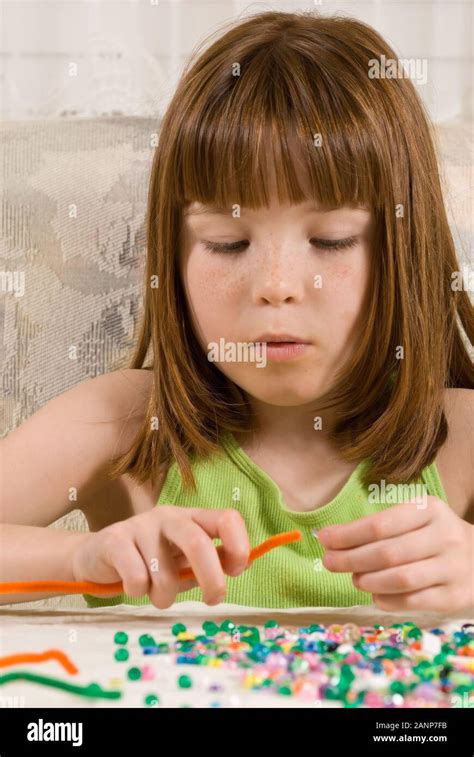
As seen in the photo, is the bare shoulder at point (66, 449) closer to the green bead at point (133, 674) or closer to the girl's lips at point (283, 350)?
the girl's lips at point (283, 350)

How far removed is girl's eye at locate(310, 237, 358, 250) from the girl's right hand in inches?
11.8

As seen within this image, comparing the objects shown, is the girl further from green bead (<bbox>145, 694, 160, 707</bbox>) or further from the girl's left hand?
green bead (<bbox>145, 694, 160, 707</bbox>)

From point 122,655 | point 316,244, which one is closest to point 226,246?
point 316,244

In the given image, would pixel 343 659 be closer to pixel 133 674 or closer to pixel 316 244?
pixel 133 674

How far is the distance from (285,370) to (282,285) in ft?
0.32

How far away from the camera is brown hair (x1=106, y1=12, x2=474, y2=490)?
875 millimetres

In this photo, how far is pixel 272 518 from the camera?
1027 millimetres

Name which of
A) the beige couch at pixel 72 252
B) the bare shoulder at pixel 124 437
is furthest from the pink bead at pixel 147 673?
the beige couch at pixel 72 252

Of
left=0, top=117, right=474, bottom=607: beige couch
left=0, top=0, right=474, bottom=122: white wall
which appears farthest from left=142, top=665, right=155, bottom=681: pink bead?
left=0, top=0, right=474, bottom=122: white wall
